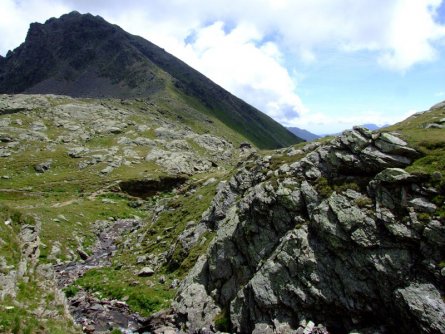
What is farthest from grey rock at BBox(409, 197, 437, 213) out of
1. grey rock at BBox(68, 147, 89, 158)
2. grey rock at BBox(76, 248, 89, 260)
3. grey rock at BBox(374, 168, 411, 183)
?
grey rock at BBox(68, 147, 89, 158)

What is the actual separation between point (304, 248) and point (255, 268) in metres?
5.19

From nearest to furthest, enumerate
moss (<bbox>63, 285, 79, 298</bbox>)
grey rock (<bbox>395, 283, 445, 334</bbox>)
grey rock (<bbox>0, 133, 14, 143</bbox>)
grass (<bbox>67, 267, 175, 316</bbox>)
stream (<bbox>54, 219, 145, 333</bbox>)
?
grey rock (<bbox>395, 283, 445, 334</bbox>)
stream (<bbox>54, 219, 145, 333</bbox>)
grass (<bbox>67, 267, 175, 316</bbox>)
moss (<bbox>63, 285, 79, 298</bbox>)
grey rock (<bbox>0, 133, 14, 143</bbox>)

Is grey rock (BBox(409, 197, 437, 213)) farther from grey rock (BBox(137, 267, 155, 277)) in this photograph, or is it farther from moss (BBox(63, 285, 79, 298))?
moss (BBox(63, 285, 79, 298))

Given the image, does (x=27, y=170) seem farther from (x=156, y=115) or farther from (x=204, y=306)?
(x=156, y=115)

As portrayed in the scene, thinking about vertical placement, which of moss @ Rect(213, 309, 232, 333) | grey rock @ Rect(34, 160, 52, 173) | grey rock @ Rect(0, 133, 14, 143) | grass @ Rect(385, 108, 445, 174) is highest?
grass @ Rect(385, 108, 445, 174)

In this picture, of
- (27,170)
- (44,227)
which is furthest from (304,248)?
(27,170)

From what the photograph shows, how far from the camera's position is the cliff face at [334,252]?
68.5 feet

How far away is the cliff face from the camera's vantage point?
822 inches

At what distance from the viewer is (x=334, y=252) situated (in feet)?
80.7

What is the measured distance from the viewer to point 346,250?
24.0 metres

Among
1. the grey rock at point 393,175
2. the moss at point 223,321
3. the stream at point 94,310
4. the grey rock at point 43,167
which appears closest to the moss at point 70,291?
the stream at point 94,310

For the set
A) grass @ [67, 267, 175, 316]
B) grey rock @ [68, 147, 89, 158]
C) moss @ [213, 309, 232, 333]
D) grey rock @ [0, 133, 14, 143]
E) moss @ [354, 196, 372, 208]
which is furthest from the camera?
grey rock @ [0, 133, 14, 143]

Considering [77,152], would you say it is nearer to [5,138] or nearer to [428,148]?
[5,138]

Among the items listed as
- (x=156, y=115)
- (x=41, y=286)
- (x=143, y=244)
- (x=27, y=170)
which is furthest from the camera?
(x=156, y=115)
